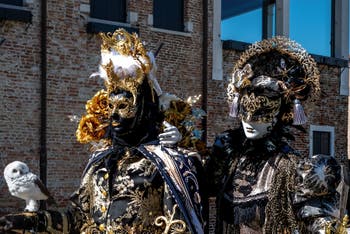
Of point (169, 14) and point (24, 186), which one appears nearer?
point (24, 186)

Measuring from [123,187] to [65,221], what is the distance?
424 millimetres

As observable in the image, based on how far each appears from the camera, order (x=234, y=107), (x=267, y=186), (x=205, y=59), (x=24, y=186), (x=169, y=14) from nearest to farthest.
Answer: (x=267, y=186) → (x=234, y=107) → (x=24, y=186) → (x=169, y=14) → (x=205, y=59)

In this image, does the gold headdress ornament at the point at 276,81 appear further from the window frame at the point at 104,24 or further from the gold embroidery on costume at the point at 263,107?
the window frame at the point at 104,24

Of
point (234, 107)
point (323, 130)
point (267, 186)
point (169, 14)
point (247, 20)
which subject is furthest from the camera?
point (323, 130)

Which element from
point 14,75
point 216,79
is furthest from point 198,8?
point 14,75

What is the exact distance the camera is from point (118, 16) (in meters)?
12.6

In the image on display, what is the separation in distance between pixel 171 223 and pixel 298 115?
0.94 m

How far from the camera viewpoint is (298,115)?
4109mm

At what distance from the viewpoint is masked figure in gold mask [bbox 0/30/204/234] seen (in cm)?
411

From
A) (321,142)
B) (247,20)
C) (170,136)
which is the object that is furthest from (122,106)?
(321,142)

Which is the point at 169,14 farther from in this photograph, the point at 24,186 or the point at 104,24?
the point at 24,186

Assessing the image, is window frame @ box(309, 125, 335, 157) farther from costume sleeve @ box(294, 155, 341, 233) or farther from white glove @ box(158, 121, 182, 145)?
costume sleeve @ box(294, 155, 341, 233)

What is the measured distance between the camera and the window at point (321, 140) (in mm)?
15758

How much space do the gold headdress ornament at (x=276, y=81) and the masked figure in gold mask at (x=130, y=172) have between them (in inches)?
18.2
